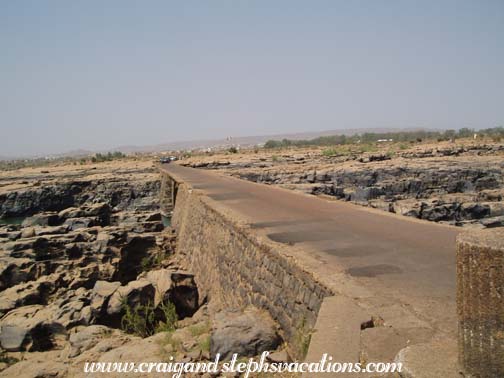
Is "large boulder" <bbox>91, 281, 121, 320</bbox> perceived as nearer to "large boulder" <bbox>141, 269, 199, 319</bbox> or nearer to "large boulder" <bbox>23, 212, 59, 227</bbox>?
"large boulder" <bbox>141, 269, 199, 319</bbox>

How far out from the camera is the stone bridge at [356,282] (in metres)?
2.59

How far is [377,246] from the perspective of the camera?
7.04 m

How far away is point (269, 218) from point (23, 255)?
328 inches

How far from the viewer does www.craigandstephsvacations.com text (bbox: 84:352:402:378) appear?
3.27 m

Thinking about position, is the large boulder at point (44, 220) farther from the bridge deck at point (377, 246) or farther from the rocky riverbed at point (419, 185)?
the bridge deck at point (377, 246)

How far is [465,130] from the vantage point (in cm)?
9144

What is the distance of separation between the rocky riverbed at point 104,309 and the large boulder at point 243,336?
0.01 metres

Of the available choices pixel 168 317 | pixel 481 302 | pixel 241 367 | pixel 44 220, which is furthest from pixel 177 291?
pixel 44 220

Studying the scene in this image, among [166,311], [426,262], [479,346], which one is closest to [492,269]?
[479,346]

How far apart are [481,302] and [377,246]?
4.70 m

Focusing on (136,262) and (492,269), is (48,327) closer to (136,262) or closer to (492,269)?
(136,262)

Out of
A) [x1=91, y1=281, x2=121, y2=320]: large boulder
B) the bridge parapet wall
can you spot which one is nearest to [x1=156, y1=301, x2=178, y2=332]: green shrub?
[x1=91, y1=281, x2=121, y2=320]: large boulder

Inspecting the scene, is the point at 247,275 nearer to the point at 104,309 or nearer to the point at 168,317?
the point at 168,317

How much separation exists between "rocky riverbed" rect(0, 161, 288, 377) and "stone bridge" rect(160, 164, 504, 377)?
22.5 inches
